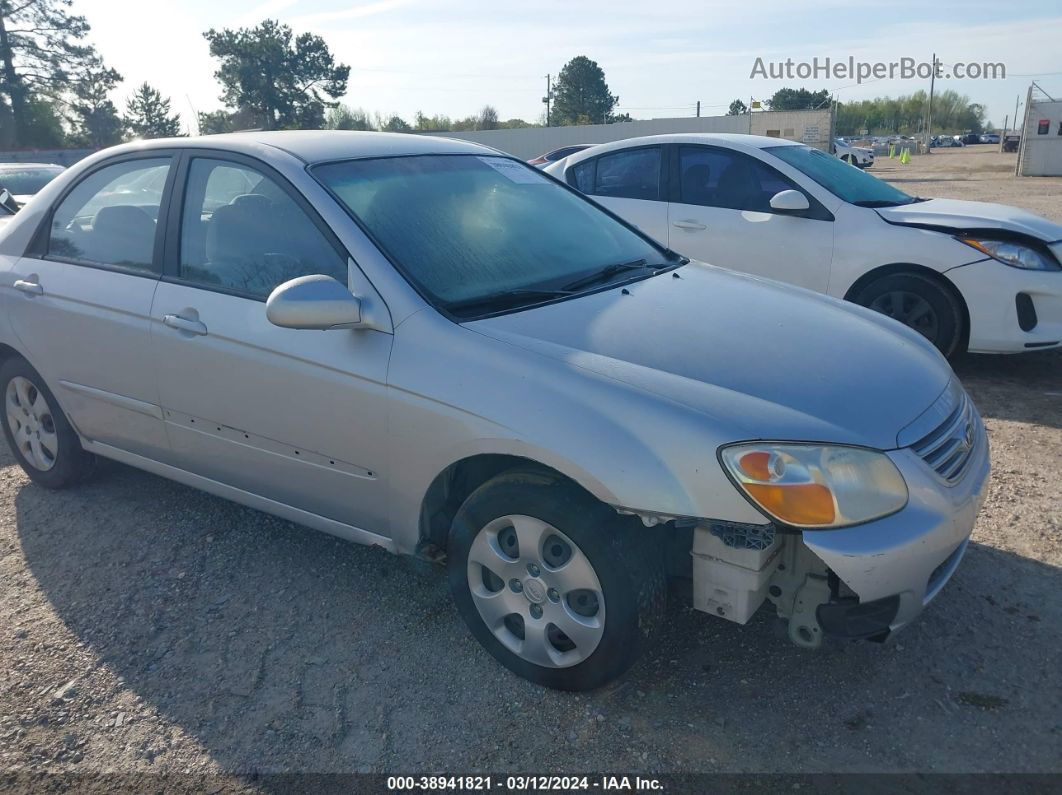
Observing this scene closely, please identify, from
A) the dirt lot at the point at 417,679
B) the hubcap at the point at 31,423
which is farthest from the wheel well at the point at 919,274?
the hubcap at the point at 31,423

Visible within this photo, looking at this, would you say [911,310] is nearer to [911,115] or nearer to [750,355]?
[750,355]

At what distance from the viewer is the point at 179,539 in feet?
12.4

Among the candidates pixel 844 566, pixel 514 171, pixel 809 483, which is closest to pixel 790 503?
pixel 809 483

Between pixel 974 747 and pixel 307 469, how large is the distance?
230 cm

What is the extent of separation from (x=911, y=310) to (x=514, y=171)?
319cm

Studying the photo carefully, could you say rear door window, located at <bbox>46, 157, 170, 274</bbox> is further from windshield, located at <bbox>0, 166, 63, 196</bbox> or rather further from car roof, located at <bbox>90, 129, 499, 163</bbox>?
windshield, located at <bbox>0, 166, 63, 196</bbox>

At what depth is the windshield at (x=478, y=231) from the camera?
2908mm

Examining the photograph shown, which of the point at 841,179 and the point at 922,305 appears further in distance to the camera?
the point at 841,179

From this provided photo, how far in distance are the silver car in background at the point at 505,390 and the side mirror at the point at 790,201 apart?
2291 millimetres

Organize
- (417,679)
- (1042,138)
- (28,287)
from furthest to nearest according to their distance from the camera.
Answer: (1042,138) < (28,287) < (417,679)

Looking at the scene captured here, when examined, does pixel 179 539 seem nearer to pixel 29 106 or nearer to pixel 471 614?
pixel 471 614

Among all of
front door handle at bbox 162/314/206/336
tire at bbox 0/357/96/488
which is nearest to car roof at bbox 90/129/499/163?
front door handle at bbox 162/314/206/336

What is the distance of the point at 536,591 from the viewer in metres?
2.59

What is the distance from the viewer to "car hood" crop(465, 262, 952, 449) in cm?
237
